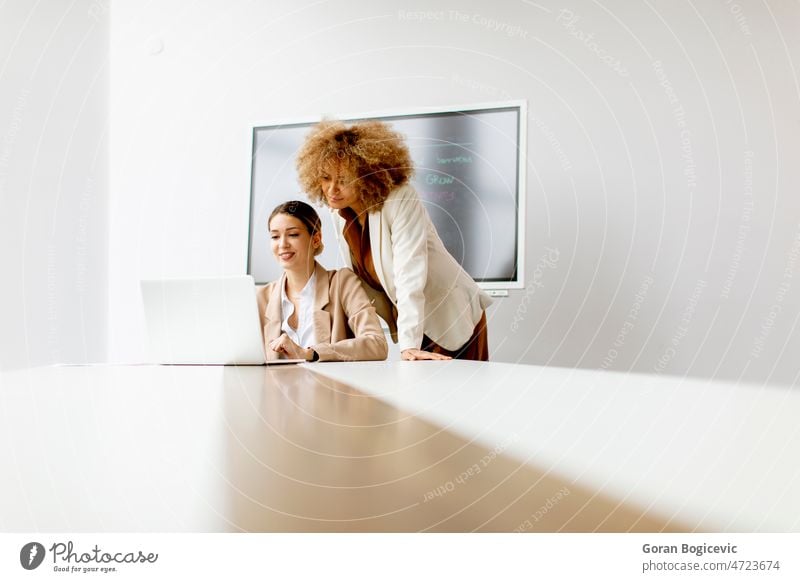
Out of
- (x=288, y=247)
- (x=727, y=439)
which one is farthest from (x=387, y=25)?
(x=727, y=439)

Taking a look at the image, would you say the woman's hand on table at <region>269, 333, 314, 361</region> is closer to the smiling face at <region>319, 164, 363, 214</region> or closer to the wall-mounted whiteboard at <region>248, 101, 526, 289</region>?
the smiling face at <region>319, 164, 363, 214</region>

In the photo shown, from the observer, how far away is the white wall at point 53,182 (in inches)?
63.0

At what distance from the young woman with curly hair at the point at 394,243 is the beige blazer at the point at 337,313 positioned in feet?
0.23

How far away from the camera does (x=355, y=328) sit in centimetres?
114

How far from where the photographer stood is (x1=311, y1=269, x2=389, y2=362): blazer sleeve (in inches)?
40.2

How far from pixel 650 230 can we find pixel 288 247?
0.74m

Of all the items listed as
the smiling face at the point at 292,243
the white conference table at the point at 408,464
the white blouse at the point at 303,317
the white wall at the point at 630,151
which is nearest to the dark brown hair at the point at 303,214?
the smiling face at the point at 292,243

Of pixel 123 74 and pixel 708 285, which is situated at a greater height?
pixel 123 74

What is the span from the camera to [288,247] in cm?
126

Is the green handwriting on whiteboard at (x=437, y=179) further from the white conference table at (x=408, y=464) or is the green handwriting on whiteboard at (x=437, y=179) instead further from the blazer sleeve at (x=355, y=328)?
the white conference table at (x=408, y=464)

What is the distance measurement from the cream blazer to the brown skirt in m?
0.03

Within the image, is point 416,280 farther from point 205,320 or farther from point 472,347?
point 205,320

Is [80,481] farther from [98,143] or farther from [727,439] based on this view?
[98,143]

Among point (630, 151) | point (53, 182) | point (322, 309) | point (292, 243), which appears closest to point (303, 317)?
point (322, 309)
